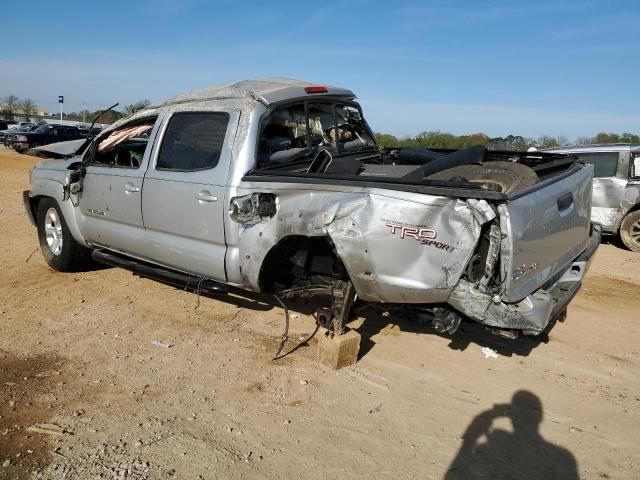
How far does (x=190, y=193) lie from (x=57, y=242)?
2.73 m

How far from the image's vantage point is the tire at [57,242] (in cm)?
615

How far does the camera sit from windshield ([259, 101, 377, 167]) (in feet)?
15.0

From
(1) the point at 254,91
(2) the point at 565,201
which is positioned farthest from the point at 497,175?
(1) the point at 254,91

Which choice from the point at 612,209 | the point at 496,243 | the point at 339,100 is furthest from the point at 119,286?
the point at 612,209

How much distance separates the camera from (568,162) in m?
4.80

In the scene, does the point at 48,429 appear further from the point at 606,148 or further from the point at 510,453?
the point at 606,148

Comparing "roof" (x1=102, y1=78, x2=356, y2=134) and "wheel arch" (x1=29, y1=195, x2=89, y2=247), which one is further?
"wheel arch" (x1=29, y1=195, x2=89, y2=247)

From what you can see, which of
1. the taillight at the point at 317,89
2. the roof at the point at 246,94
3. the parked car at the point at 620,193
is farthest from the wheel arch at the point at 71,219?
the parked car at the point at 620,193

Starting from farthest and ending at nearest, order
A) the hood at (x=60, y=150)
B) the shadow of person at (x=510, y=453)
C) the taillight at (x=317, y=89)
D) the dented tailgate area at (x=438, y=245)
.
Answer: the hood at (x=60, y=150) → the taillight at (x=317, y=89) → the dented tailgate area at (x=438, y=245) → the shadow of person at (x=510, y=453)

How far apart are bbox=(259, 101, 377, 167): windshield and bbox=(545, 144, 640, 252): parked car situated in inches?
196

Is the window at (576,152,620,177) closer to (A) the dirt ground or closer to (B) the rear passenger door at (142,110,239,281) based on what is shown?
(A) the dirt ground

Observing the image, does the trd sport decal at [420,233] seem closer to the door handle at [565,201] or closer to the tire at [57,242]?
the door handle at [565,201]

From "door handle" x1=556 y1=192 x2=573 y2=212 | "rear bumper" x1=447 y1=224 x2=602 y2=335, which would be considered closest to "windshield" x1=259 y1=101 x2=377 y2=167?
"rear bumper" x1=447 y1=224 x2=602 y2=335

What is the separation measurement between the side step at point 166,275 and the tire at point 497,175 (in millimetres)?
1949
